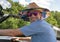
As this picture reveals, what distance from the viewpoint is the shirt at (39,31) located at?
2846 millimetres

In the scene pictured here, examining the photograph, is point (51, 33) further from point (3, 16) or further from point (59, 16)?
point (59, 16)

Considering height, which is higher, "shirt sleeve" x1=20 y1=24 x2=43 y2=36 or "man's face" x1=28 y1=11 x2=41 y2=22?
"man's face" x1=28 y1=11 x2=41 y2=22

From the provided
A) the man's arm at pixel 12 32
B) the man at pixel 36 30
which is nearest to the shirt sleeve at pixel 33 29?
the man at pixel 36 30

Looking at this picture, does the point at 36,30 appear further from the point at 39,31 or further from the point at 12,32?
the point at 12,32

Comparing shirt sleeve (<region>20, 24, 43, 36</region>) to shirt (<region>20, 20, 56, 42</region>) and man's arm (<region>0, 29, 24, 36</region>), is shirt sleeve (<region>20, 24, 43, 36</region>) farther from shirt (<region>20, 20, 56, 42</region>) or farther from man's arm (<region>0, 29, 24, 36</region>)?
man's arm (<region>0, 29, 24, 36</region>)

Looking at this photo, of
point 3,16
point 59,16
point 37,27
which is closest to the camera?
point 37,27

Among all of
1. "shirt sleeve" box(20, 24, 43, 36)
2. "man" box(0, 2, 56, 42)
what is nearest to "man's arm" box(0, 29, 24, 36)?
"man" box(0, 2, 56, 42)

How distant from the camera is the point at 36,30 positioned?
2.84m

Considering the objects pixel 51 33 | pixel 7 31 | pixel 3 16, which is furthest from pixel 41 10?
pixel 3 16

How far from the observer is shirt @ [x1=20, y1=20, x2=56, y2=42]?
2846mm

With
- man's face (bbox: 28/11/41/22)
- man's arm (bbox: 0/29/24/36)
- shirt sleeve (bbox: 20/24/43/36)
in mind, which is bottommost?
man's arm (bbox: 0/29/24/36)

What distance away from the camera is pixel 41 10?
2.92 meters

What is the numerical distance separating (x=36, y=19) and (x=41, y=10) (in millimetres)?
126

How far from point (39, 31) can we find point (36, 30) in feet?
0.12
